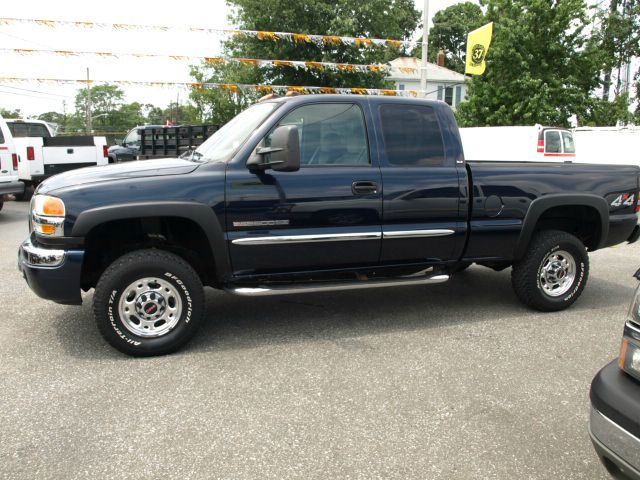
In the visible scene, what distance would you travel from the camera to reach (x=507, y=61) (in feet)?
77.0

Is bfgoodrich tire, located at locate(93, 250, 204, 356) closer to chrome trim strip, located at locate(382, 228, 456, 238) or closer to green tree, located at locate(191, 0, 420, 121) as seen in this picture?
chrome trim strip, located at locate(382, 228, 456, 238)

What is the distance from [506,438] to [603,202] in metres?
2.99

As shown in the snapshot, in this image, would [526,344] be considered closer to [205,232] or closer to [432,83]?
[205,232]

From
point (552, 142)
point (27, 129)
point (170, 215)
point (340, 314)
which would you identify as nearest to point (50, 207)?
point (170, 215)

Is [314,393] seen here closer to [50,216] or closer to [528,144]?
[50,216]

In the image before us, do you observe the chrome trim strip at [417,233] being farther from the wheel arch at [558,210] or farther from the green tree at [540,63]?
the green tree at [540,63]

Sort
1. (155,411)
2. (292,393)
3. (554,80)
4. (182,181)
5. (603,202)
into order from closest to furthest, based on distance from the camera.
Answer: (155,411) < (292,393) < (182,181) < (603,202) < (554,80)

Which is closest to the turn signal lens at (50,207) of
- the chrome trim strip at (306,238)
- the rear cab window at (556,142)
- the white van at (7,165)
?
the chrome trim strip at (306,238)

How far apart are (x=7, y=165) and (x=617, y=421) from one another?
36.3 feet

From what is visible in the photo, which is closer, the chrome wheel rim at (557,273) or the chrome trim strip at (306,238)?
the chrome trim strip at (306,238)

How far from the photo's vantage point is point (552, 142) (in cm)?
1769

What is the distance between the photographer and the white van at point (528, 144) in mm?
17625

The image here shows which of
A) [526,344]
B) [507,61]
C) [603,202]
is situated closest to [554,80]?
[507,61]

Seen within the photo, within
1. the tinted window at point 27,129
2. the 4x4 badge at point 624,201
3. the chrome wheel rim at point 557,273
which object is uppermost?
the tinted window at point 27,129
